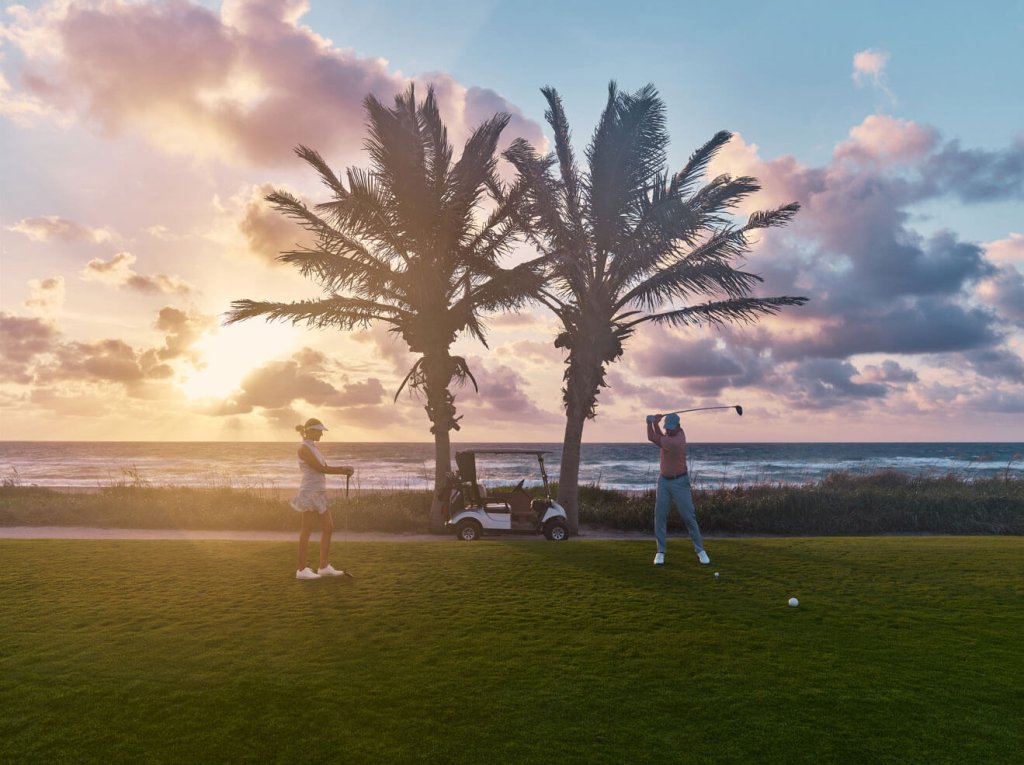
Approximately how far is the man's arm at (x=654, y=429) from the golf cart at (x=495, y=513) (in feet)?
19.2

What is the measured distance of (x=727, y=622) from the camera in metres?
7.20

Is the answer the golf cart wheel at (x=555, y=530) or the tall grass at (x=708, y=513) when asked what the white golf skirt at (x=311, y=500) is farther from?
the tall grass at (x=708, y=513)

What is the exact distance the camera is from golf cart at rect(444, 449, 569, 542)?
54.5 ft

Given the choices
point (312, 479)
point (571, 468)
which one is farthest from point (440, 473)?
point (312, 479)

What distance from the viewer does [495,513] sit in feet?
54.9

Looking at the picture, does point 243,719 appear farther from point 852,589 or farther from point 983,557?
point 983,557

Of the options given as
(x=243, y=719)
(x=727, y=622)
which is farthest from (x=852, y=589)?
(x=243, y=719)

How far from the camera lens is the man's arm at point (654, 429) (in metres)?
10.8

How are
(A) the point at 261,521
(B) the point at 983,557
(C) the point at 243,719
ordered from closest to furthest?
(C) the point at 243,719 < (B) the point at 983,557 < (A) the point at 261,521

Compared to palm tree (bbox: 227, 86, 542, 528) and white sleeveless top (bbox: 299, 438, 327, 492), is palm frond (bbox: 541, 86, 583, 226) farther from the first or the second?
white sleeveless top (bbox: 299, 438, 327, 492)

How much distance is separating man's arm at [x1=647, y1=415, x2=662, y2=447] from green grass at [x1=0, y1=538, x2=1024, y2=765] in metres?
1.93

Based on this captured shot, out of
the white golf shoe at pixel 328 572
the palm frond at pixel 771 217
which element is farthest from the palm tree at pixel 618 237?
the white golf shoe at pixel 328 572

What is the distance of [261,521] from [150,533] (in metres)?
3.08

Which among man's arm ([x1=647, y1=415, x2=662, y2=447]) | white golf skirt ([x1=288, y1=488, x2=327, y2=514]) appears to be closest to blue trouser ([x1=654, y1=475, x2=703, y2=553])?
man's arm ([x1=647, y1=415, x2=662, y2=447])
